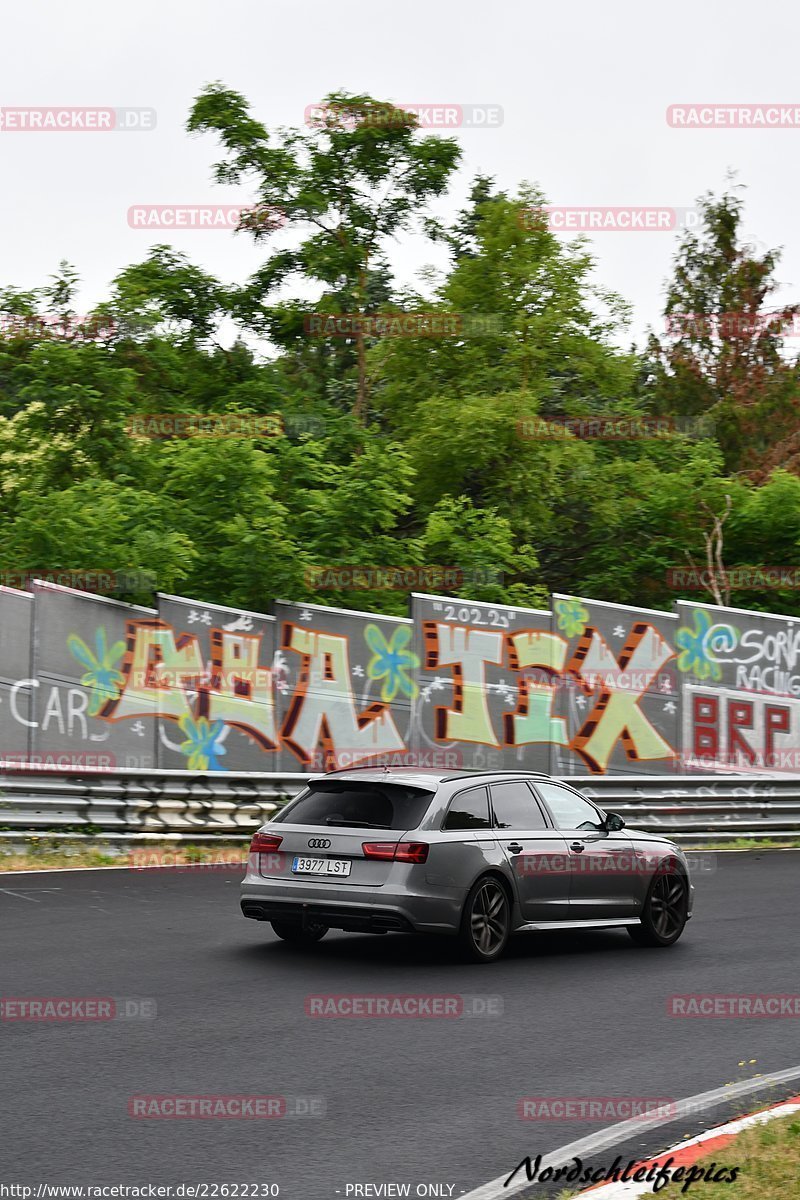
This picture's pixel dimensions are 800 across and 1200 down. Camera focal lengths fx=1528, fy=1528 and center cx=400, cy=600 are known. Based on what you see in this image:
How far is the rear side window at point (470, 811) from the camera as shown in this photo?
1149cm

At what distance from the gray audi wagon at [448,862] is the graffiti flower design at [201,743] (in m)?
9.29

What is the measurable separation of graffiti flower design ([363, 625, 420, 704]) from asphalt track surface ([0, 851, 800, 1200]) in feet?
28.8

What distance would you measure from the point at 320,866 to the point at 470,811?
127cm

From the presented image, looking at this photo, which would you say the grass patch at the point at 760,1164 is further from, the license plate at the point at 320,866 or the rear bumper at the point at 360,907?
the license plate at the point at 320,866

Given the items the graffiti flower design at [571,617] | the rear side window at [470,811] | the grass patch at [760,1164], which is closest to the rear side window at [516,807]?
the rear side window at [470,811]

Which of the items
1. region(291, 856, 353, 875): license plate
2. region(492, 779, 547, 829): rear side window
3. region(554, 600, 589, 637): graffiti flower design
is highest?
region(554, 600, 589, 637): graffiti flower design

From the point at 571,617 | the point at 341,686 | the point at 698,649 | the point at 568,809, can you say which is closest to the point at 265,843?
the point at 568,809

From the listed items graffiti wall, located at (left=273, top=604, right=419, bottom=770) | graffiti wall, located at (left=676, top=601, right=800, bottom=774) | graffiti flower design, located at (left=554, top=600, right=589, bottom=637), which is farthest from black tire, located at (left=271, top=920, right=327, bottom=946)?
graffiti wall, located at (left=676, top=601, right=800, bottom=774)

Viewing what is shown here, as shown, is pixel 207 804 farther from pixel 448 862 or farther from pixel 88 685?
pixel 448 862

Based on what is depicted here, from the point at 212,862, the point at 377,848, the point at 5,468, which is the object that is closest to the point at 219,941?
the point at 377,848

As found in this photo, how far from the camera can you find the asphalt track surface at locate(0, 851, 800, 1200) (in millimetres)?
6461

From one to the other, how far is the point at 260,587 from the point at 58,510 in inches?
126

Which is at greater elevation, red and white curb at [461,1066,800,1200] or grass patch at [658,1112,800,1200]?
grass patch at [658,1112,800,1200]

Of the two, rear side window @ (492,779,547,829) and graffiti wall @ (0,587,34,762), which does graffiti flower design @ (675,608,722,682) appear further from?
rear side window @ (492,779,547,829)
